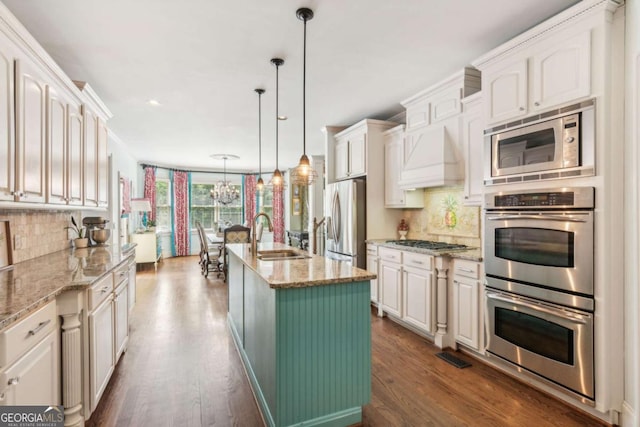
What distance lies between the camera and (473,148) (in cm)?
302

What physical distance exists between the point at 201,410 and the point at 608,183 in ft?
9.67

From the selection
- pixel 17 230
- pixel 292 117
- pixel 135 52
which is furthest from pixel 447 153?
pixel 17 230

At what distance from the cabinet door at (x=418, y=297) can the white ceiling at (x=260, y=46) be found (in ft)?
6.64

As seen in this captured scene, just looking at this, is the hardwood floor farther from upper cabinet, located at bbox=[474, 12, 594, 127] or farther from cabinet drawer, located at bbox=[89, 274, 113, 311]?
upper cabinet, located at bbox=[474, 12, 594, 127]

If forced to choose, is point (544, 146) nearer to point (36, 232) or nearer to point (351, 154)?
point (351, 154)

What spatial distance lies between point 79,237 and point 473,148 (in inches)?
160

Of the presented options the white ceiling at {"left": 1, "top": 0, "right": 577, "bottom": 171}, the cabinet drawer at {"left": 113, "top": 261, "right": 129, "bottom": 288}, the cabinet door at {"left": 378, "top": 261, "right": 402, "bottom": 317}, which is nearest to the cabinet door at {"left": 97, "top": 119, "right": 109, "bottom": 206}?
the white ceiling at {"left": 1, "top": 0, "right": 577, "bottom": 171}

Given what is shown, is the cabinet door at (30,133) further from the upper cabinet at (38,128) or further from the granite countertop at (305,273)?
the granite countertop at (305,273)

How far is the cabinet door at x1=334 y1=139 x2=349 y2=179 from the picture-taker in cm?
476

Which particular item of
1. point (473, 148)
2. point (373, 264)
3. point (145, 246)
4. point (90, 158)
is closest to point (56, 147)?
point (90, 158)

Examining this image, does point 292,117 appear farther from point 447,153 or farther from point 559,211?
point 559,211

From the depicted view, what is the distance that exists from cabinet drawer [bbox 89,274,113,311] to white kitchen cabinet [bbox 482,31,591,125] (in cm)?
311

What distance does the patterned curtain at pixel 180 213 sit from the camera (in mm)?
8891

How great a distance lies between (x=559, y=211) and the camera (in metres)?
2.14
